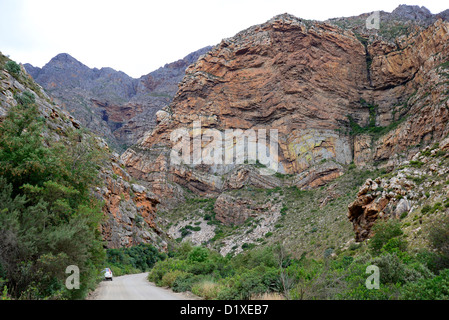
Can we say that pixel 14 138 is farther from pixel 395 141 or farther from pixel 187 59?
pixel 187 59

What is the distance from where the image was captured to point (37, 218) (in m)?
10.5

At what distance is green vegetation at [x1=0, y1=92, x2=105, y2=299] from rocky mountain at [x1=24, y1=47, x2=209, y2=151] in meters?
99.1

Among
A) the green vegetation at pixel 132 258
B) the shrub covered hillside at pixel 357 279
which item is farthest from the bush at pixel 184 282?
the green vegetation at pixel 132 258

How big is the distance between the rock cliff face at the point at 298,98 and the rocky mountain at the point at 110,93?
46821 mm

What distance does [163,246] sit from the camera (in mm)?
39875

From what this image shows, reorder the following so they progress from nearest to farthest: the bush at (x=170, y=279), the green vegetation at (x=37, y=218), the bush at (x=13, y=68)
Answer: the green vegetation at (x=37, y=218), the bush at (x=170, y=279), the bush at (x=13, y=68)

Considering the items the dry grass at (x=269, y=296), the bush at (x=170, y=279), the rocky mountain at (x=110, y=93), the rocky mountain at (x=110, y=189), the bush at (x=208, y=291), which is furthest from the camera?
the rocky mountain at (x=110, y=93)

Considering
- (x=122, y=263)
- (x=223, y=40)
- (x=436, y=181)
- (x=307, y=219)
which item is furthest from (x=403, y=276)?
(x=223, y=40)

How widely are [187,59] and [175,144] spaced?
125 meters

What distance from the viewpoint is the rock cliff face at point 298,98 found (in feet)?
195

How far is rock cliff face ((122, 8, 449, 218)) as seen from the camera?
59.5m

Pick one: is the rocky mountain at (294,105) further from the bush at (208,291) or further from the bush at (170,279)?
the bush at (208,291)

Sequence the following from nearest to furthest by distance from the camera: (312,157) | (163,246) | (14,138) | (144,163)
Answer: (14,138) < (163,246) < (312,157) < (144,163)

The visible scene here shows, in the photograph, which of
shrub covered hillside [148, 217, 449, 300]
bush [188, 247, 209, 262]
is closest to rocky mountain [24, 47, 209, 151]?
bush [188, 247, 209, 262]
